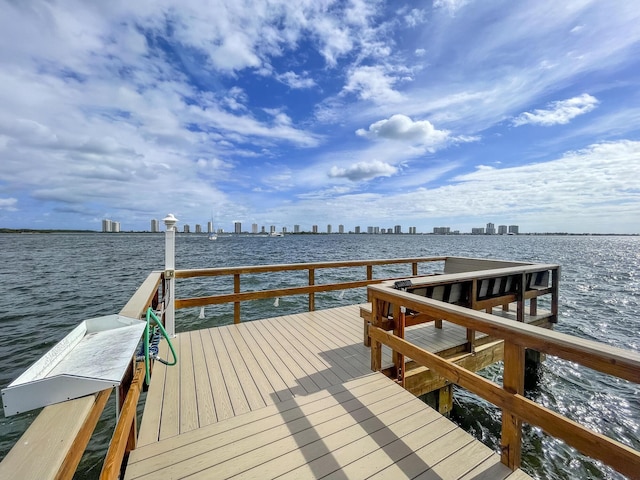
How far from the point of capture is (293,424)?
2113mm

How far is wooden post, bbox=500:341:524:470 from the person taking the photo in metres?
1.64

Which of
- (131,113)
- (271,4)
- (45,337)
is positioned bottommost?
(45,337)

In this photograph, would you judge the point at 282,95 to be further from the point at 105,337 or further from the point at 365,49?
the point at 105,337

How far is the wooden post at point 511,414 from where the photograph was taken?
5.37ft

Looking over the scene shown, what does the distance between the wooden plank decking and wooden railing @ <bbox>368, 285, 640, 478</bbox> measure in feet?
1.31

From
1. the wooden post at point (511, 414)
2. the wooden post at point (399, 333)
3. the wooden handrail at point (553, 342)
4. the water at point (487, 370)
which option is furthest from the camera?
the water at point (487, 370)

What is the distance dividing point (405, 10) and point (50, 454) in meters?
8.19

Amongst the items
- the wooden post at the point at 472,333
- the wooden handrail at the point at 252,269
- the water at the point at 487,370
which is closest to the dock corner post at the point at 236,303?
the wooden handrail at the point at 252,269

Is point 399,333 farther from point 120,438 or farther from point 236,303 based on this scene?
point 236,303

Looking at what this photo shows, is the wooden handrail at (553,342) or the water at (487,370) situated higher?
the wooden handrail at (553,342)

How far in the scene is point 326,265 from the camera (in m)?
4.99

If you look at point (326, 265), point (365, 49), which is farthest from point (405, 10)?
point (326, 265)

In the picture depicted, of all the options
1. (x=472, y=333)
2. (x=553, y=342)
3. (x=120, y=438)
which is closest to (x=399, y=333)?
(x=553, y=342)

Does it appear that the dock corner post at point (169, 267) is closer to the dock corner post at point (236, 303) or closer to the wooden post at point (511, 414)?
the dock corner post at point (236, 303)
